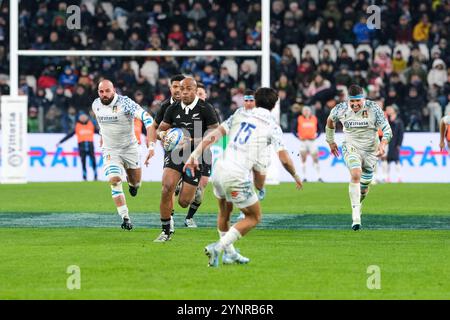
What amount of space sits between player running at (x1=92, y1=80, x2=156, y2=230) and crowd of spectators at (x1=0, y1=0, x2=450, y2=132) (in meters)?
15.1

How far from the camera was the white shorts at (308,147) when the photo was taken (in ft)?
108

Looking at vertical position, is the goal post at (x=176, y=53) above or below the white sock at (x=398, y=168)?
above

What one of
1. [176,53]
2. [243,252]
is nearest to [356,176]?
[243,252]

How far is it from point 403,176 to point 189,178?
17.6 metres

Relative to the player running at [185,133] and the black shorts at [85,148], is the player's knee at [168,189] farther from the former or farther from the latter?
the black shorts at [85,148]

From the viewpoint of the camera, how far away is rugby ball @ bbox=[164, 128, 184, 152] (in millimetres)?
16094

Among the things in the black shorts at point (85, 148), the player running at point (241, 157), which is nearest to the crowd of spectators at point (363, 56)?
the black shorts at point (85, 148)

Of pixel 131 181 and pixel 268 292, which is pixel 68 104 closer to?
pixel 131 181

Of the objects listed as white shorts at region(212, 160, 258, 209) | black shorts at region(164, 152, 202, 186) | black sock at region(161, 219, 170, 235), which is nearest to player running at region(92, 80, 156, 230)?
black shorts at region(164, 152, 202, 186)

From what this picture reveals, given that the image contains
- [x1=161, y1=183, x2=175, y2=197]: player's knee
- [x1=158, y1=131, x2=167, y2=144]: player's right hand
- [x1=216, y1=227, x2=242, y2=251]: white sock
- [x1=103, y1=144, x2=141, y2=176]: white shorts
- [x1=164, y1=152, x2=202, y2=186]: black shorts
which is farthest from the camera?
[x1=103, y1=144, x2=141, y2=176]: white shorts

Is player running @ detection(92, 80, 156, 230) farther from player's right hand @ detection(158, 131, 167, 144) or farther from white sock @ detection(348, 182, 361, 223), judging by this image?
white sock @ detection(348, 182, 361, 223)

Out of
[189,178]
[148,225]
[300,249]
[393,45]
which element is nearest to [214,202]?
[148,225]

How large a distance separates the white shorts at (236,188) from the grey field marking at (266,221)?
5.52m

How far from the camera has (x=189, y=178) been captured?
16.1 metres
